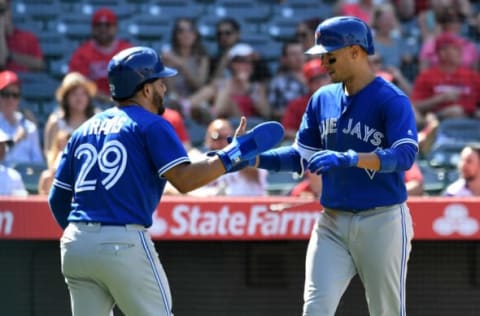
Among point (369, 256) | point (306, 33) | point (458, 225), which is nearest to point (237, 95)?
point (306, 33)

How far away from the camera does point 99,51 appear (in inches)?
373

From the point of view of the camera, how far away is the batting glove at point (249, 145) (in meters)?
4.33

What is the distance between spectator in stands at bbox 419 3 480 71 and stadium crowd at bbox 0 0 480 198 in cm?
1

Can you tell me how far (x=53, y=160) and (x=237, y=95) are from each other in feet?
8.12

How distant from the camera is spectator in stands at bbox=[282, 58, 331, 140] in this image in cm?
841

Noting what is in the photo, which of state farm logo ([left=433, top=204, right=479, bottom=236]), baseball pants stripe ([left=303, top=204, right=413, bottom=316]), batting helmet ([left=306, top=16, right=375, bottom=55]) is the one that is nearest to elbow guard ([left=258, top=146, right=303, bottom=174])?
baseball pants stripe ([left=303, top=204, right=413, bottom=316])

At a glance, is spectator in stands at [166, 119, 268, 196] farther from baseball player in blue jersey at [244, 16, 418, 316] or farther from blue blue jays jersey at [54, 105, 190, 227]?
blue blue jays jersey at [54, 105, 190, 227]

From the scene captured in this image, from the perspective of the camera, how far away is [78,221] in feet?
14.0

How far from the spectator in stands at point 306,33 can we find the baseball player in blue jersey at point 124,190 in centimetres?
562

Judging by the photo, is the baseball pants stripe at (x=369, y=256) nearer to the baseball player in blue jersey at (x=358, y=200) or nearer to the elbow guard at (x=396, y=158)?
the baseball player in blue jersey at (x=358, y=200)

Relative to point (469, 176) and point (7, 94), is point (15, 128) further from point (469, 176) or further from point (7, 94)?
point (469, 176)

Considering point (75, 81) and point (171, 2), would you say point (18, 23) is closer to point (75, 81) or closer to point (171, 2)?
point (171, 2)

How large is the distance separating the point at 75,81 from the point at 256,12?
132 inches

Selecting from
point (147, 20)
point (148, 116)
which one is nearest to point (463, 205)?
point (148, 116)
